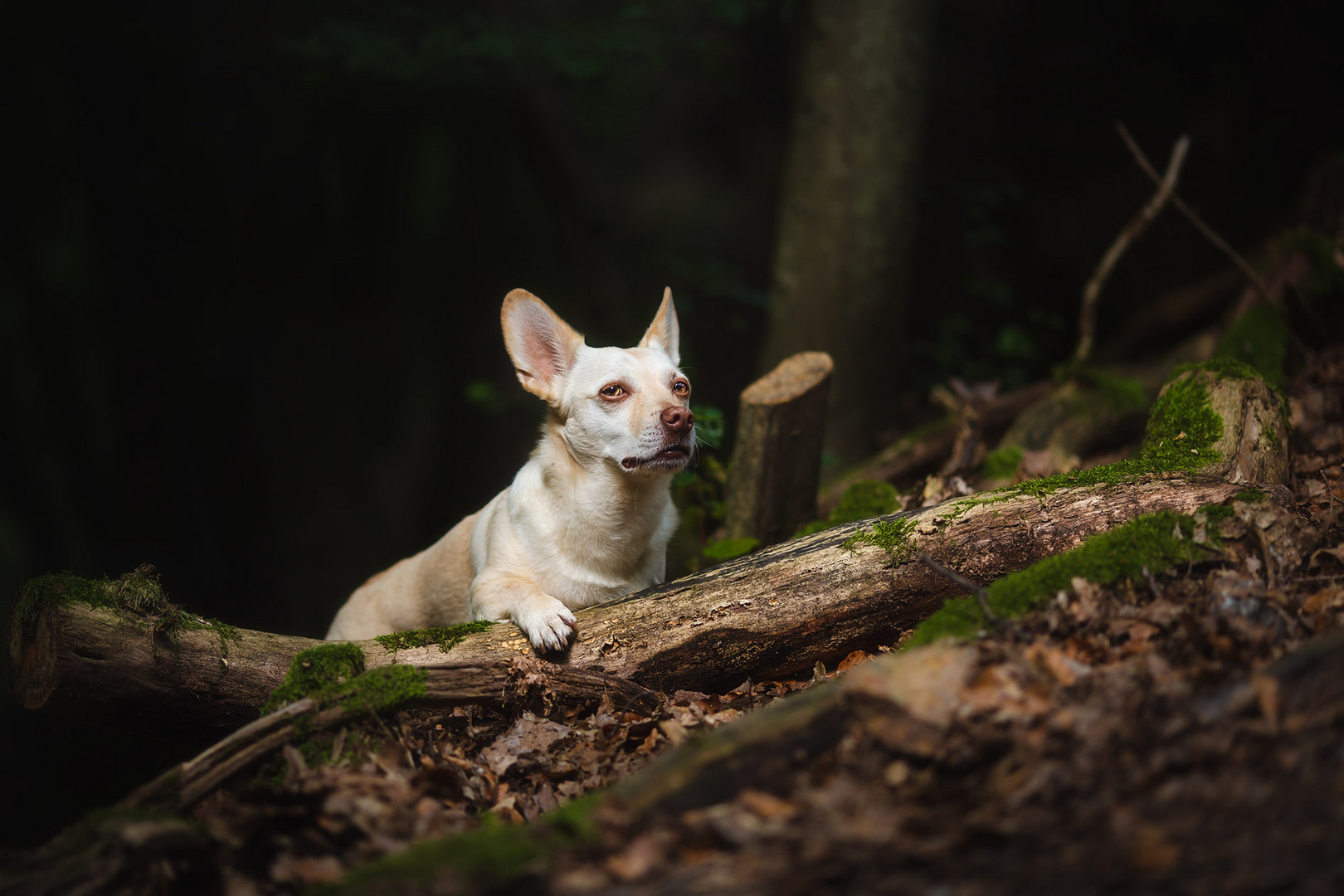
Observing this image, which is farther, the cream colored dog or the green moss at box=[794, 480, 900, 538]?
the green moss at box=[794, 480, 900, 538]

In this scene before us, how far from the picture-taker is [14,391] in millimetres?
8445

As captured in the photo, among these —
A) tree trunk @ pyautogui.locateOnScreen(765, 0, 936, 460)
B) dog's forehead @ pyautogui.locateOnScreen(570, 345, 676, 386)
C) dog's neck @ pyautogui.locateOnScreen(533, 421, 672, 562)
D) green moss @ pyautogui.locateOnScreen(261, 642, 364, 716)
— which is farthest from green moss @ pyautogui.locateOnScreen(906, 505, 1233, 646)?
tree trunk @ pyautogui.locateOnScreen(765, 0, 936, 460)

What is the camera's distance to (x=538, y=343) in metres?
4.48

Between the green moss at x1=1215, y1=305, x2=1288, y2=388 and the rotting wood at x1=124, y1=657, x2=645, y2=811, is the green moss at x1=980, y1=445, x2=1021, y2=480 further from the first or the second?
the rotting wood at x1=124, y1=657, x2=645, y2=811

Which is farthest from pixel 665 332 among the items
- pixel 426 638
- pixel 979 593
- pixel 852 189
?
pixel 852 189

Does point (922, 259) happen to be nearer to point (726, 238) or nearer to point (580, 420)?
point (726, 238)

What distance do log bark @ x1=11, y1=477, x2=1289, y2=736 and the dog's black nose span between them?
29.6 inches

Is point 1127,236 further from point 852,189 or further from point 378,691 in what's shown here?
point 378,691

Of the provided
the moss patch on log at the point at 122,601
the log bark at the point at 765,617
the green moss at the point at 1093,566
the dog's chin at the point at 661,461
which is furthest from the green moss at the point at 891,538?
the moss patch on log at the point at 122,601

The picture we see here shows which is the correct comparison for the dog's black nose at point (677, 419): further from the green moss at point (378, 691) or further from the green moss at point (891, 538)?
the green moss at point (378, 691)

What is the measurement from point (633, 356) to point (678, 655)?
5.56 ft

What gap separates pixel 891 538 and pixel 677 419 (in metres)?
1.17

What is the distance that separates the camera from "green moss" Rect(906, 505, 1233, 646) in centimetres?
292

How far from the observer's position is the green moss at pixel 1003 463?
18.2 ft
